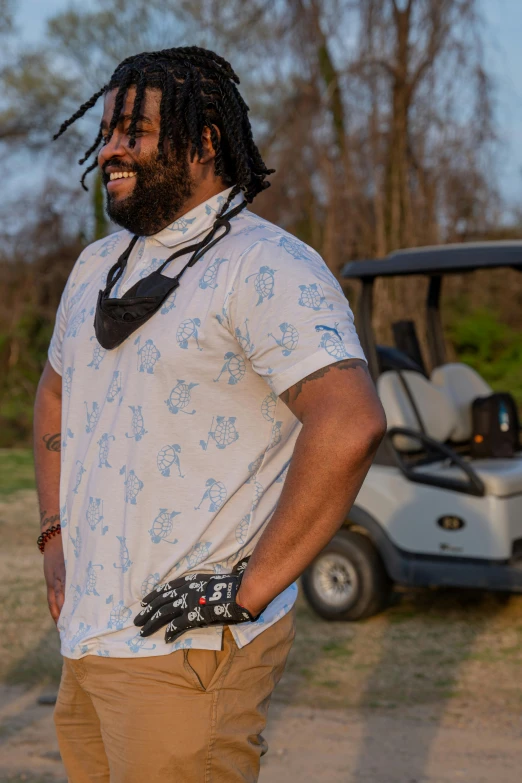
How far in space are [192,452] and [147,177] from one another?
56 cm

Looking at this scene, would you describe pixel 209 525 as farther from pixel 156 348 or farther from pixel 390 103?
pixel 390 103

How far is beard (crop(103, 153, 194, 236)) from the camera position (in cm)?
200

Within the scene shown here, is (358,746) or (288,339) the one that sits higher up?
(288,339)

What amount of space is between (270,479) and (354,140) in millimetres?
9997

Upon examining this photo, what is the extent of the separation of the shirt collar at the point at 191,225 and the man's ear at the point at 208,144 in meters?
0.08

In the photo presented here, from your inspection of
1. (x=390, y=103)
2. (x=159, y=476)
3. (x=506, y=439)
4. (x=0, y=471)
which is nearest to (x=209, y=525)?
(x=159, y=476)

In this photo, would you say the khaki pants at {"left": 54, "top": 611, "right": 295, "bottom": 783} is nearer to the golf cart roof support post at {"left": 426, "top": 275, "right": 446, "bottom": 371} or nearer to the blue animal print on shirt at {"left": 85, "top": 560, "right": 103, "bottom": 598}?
Result: the blue animal print on shirt at {"left": 85, "top": 560, "right": 103, "bottom": 598}

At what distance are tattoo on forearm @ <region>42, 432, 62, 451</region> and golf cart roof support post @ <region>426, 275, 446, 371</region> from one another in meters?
→ 5.02

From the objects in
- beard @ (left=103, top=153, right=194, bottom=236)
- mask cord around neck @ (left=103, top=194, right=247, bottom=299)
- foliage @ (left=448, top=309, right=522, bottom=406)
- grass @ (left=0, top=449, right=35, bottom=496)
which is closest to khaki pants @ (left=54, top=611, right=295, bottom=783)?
mask cord around neck @ (left=103, top=194, right=247, bottom=299)

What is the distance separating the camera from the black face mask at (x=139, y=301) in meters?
1.88

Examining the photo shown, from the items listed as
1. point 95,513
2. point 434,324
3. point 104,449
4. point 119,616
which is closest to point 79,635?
point 119,616

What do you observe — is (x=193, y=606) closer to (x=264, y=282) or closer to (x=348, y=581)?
(x=264, y=282)

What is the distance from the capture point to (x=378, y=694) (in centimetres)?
464

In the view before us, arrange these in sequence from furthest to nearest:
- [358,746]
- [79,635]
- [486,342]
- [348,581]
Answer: [486,342] → [348,581] → [358,746] → [79,635]
